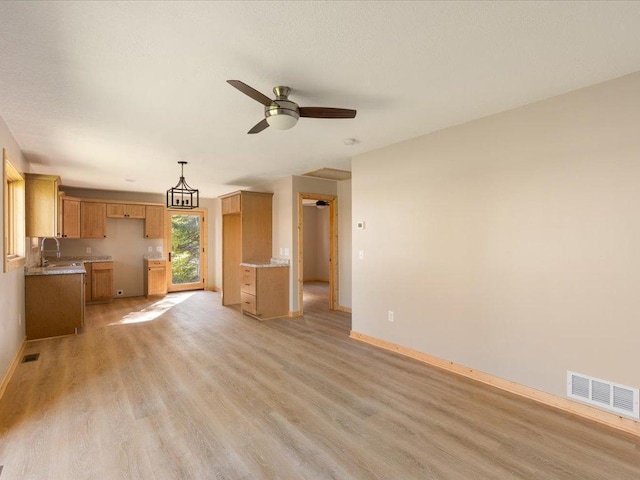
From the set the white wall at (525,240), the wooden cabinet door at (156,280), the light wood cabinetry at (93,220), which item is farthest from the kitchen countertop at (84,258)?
the white wall at (525,240)

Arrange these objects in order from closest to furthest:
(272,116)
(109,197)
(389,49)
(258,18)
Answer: (258,18) → (389,49) → (272,116) → (109,197)

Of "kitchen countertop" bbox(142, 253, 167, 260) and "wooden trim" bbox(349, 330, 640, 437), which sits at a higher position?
"kitchen countertop" bbox(142, 253, 167, 260)

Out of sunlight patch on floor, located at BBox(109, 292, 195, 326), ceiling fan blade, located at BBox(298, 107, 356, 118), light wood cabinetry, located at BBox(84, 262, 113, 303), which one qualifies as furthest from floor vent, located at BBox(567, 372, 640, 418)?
light wood cabinetry, located at BBox(84, 262, 113, 303)

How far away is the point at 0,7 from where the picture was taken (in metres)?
1.66

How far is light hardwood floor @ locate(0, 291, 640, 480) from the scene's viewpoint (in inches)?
78.8

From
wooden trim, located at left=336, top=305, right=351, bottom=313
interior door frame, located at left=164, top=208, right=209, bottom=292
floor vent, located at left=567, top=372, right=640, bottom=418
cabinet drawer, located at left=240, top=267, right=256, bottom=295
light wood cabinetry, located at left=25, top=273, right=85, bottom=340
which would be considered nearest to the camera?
floor vent, located at left=567, top=372, right=640, bottom=418

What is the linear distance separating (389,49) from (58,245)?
7537 millimetres

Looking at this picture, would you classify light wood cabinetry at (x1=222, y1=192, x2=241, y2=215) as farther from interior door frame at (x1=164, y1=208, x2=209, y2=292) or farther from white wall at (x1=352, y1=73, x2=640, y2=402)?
white wall at (x1=352, y1=73, x2=640, y2=402)

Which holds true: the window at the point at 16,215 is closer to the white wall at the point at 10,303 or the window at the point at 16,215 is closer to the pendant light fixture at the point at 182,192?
the white wall at the point at 10,303

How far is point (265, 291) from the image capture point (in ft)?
18.9

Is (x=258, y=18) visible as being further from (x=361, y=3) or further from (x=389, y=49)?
(x=389, y=49)

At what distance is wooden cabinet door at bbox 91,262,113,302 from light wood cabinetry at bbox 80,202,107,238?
2.31 feet

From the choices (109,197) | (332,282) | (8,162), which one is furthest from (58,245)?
(332,282)

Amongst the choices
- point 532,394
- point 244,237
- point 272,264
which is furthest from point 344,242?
point 532,394
